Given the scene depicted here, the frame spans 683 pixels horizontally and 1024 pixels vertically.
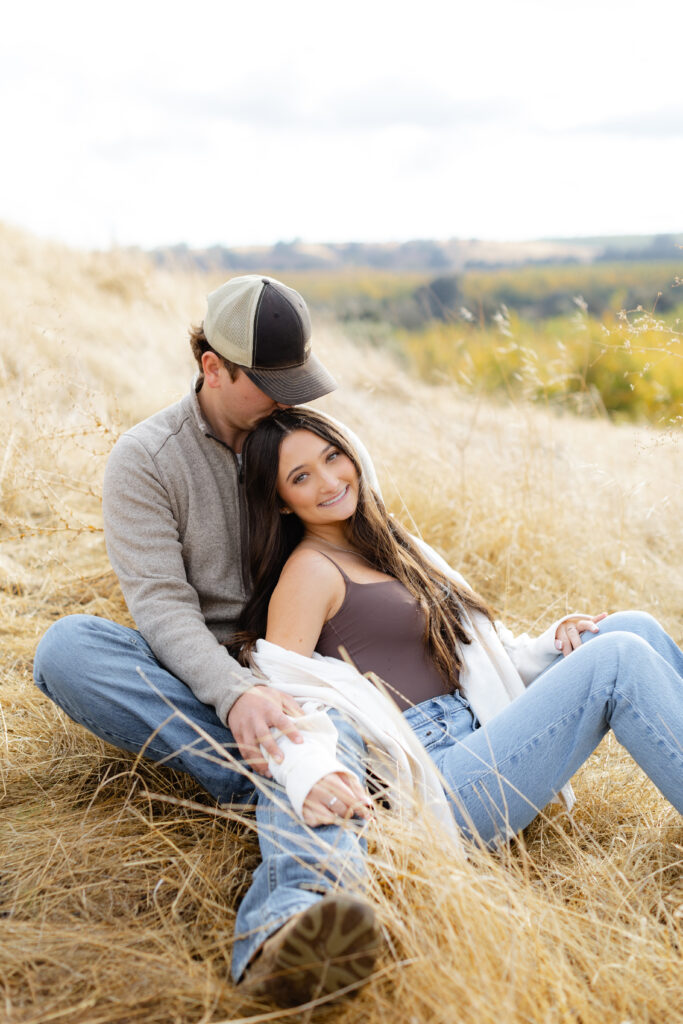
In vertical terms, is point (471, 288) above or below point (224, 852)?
above

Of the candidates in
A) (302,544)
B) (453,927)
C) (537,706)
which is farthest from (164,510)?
(453,927)

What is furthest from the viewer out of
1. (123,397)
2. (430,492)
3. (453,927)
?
(123,397)

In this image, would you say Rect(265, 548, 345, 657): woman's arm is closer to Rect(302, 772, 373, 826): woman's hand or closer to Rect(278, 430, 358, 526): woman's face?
Rect(278, 430, 358, 526): woman's face

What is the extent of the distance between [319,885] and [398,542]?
1.16m

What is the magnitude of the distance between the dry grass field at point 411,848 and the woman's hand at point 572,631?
49 centimetres

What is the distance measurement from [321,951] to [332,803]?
36 cm

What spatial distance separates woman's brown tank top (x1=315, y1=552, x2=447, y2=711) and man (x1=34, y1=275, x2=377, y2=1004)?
10.4 inches

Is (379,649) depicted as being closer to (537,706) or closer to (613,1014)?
(537,706)

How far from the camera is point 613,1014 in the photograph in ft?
5.48

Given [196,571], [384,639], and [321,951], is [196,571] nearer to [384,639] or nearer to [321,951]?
[384,639]

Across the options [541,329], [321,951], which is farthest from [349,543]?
[541,329]

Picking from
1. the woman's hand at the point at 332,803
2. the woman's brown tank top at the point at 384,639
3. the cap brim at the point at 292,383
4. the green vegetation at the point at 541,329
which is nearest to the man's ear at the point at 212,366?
the cap brim at the point at 292,383

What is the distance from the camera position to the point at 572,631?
253cm

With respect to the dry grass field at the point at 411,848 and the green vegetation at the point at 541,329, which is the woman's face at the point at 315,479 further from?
the green vegetation at the point at 541,329
